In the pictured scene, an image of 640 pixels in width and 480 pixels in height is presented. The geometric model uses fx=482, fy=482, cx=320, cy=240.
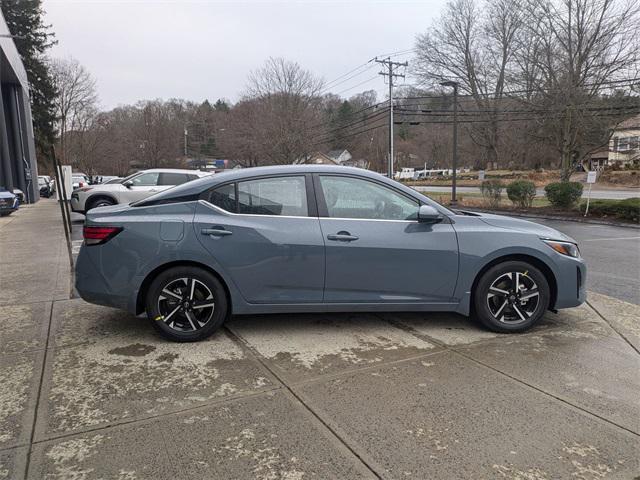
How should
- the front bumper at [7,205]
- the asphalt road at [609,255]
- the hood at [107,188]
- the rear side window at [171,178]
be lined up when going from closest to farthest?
the asphalt road at [609,255] → the hood at [107,188] → the rear side window at [171,178] → the front bumper at [7,205]

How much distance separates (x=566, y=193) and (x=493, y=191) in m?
4.15

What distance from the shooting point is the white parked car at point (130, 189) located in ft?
48.4

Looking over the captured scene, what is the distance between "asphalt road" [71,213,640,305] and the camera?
679 cm

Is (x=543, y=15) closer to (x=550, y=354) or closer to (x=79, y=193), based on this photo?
(x=79, y=193)

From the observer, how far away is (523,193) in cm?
2144

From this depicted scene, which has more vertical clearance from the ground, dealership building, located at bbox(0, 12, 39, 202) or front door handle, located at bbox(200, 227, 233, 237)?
dealership building, located at bbox(0, 12, 39, 202)

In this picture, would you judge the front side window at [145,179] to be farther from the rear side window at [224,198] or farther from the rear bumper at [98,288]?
the rear side window at [224,198]

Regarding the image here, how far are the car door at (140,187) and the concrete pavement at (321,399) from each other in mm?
10376

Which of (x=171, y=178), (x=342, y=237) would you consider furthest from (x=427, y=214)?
(x=171, y=178)

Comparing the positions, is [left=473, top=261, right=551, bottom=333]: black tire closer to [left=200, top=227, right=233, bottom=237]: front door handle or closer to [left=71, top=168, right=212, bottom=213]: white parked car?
[left=200, top=227, right=233, bottom=237]: front door handle

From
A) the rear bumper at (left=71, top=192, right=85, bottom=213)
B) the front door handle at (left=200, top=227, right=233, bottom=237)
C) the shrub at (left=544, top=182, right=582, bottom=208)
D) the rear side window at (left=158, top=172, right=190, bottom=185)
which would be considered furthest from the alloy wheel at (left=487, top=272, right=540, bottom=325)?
the shrub at (left=544, top=182, right=582, bottom=208)

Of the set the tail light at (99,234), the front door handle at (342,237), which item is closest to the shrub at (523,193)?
the front door handle at (342,237)

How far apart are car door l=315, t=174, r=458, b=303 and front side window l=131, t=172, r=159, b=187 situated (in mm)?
12125

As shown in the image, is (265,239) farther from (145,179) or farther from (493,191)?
(493,191)
